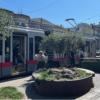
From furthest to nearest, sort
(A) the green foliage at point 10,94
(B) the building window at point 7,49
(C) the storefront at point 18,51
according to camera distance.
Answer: (B) the building window at point 7,49
(C) the storefront at point 18,51
(A) the green foliage at point 10,94

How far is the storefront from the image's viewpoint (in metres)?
16.7

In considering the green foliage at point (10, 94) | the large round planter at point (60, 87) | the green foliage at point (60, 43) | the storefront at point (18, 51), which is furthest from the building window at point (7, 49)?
the large round planter at point (60, 87)

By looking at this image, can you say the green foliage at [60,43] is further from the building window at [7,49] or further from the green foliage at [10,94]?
the green foliage at [10,94]

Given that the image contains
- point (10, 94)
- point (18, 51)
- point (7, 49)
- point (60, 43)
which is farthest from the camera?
point (60, 43)

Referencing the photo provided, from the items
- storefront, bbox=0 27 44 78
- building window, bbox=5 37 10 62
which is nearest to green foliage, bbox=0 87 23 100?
storefront, bbox=0 27 44 78

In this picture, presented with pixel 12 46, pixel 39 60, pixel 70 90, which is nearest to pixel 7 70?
pixel 12 46

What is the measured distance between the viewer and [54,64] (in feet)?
71.6

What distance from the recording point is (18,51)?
18.6 meters

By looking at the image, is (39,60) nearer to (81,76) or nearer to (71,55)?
(71,55)

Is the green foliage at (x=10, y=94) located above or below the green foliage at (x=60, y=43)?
below

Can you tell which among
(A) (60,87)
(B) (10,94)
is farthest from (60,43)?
(B) (10,94)

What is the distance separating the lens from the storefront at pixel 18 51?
54.9 feet

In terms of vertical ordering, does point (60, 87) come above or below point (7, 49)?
below

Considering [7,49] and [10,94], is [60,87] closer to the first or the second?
[10,94]
